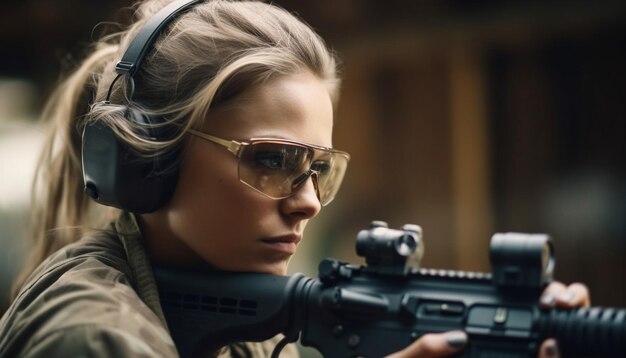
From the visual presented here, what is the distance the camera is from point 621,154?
14.3 ft

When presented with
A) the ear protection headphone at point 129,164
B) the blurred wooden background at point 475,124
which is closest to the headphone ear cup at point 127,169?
the ear protection headphone at point 129,164

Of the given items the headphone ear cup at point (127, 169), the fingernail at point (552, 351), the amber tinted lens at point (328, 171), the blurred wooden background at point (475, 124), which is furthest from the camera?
the blurred wooden background at point (475, 124)

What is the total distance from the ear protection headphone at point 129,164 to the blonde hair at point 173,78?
18 mm

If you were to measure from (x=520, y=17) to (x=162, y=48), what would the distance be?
9.45ft

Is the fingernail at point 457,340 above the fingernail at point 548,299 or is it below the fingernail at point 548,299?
below

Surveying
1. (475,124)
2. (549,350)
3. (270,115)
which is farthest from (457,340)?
(475,124)

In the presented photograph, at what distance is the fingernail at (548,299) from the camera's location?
1.48 m

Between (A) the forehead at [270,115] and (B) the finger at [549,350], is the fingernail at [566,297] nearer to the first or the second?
(B) the finger at [549,350]

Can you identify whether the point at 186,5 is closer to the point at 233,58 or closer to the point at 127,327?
the point at 233,58

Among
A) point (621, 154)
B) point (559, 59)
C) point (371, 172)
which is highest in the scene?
point (559, 59)

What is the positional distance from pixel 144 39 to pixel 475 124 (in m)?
3.15

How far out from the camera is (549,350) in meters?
1.42

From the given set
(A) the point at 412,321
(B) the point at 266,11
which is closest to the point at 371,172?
(B) the point at 266,11

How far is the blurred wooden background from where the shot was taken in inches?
173
